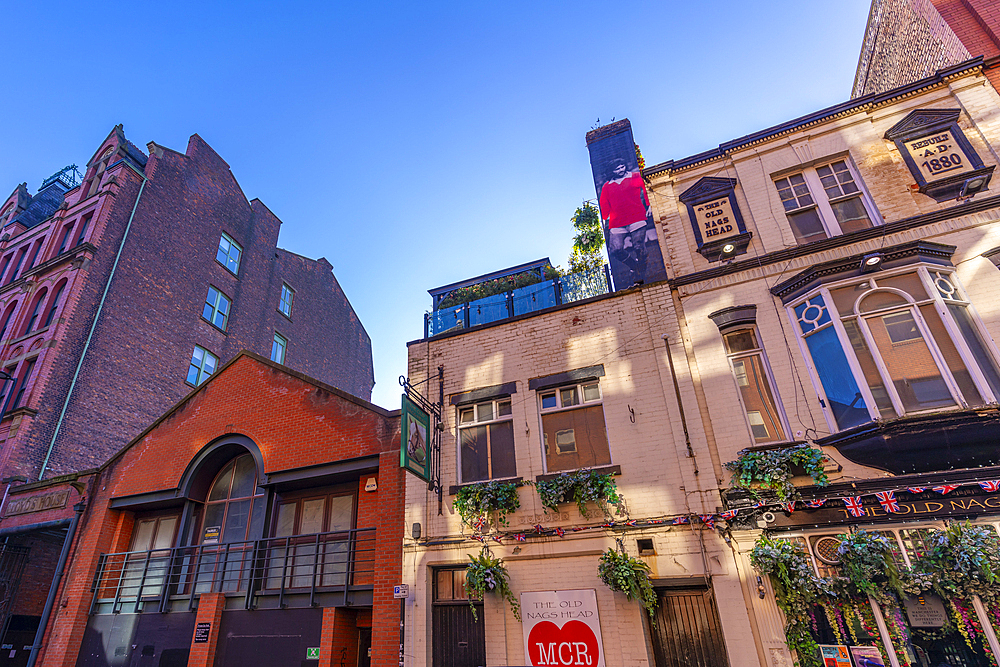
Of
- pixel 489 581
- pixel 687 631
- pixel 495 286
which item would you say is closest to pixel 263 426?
pixel 495 286

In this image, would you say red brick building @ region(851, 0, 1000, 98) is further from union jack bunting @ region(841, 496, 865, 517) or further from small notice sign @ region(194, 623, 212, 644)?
small notice sign @ region(194, 623, 212, 644)

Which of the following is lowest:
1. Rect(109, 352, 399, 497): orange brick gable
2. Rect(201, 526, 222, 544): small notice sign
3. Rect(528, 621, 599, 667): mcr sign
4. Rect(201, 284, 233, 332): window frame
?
Rect(528, 621, 599, 667): mcr sign

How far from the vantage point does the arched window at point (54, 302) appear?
19.6 m

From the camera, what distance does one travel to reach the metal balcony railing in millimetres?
11414

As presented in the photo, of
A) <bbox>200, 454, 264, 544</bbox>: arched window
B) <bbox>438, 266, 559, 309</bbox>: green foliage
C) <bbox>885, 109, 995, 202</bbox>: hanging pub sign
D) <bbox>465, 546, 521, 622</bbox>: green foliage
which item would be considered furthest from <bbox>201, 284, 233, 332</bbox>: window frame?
<bbox>885, 109, 995, 202</bbox>: hanging pub sign

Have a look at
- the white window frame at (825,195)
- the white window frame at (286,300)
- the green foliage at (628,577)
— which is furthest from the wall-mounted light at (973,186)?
the white window frame at (286,300)

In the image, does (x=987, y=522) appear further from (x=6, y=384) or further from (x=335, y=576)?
(x=6, y=384)

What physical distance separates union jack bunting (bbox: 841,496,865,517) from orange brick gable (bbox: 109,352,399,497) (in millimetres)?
8695

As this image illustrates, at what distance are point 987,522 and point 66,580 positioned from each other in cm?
2067

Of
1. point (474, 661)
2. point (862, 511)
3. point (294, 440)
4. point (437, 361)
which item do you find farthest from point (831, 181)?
point (294, 440)

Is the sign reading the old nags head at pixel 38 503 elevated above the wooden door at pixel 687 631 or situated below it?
above

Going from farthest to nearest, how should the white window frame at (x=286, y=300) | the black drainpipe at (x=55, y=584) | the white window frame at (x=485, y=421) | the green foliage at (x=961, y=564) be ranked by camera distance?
the white window frame at (x=286, y=300)
the black drainpipe at (x=55, y=584)
the white window frame at (x=485, y=421)
the green foliage at (x=961, y=564)

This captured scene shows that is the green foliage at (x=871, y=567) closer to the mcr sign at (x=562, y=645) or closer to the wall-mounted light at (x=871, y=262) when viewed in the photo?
the mcr sign at (x=562, y=645)

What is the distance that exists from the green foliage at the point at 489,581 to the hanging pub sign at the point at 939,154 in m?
11.0
